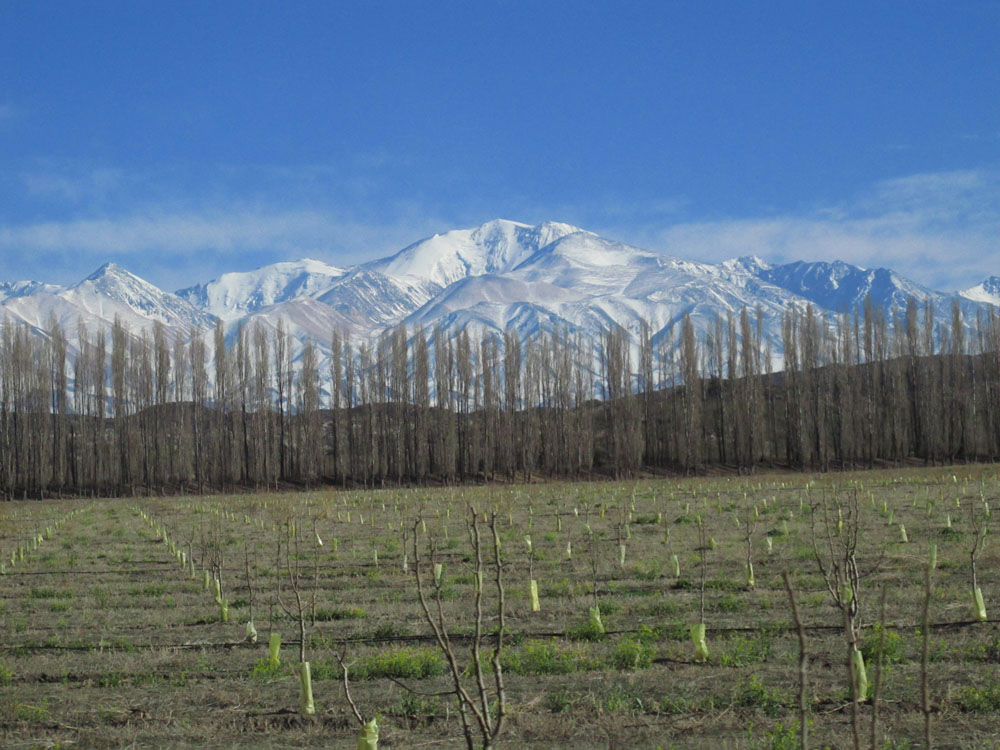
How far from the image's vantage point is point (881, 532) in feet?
57.1

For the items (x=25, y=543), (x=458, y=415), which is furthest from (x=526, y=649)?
(x=458, y=415)

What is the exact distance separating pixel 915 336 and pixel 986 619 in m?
60.3

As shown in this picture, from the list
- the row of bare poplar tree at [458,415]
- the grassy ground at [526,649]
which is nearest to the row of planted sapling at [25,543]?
the grassy ground at [526,649]

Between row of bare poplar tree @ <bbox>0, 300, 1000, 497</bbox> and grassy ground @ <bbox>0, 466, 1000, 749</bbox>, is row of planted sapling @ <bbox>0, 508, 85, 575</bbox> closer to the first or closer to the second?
grassy ground @ <bbox>0, 466, 1000, 749</bbox>

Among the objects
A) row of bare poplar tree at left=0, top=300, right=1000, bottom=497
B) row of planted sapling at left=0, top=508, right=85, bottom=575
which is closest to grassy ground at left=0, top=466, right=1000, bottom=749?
row of planted sapling at left=0, top=508, right=85, bottom=575

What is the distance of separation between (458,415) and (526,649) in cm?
5324

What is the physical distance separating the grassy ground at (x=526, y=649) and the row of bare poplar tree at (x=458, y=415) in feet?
133

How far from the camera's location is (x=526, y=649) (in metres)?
8.55

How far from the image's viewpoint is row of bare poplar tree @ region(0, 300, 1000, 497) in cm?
5684

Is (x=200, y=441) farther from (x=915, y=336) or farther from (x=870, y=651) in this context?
(x=870, y=651)

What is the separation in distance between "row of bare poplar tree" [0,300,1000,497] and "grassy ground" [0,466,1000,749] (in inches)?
1600

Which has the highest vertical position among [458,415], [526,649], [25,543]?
[458,415]

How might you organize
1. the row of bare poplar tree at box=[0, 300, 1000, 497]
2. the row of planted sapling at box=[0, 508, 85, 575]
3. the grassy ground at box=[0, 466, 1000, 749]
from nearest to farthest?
the grassy ground at box=[0, 466, 1000, 749]
the row of planted sapling at box=[0, 508, 85, 575]
the row of bare poplar tree at box=[0, 300, 1000, 497]

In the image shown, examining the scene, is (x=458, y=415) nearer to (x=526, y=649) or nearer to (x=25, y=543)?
(x=25, y=543)
